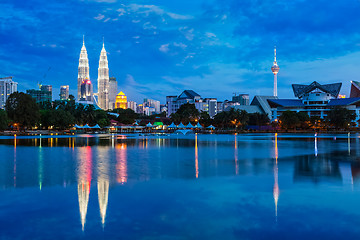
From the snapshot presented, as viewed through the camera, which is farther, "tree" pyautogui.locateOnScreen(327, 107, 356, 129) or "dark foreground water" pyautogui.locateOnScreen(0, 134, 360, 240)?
"tree" pyautogui.locateOnScreen(327, 107, 356, 129)

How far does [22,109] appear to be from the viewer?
83188 millimetres

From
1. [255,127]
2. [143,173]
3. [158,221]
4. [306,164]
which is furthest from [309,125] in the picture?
[158,221]

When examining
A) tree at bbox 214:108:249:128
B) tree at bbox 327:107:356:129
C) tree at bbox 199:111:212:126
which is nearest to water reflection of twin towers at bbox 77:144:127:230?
tree at bbox 214:108:249:128

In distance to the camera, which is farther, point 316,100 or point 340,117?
point 316,100

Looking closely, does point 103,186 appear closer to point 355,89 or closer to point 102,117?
point 102,117

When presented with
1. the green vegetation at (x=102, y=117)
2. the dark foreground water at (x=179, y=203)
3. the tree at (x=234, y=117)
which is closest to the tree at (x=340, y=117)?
the green vegetation at (x=102, y=117)

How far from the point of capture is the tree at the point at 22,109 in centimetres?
8344

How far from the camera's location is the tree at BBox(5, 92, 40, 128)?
3285 inches

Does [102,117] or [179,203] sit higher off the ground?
[102,117]

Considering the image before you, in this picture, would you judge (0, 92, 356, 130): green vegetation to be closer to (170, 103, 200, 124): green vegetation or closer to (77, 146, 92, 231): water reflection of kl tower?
(170, 103, 200, 124): green vegetation

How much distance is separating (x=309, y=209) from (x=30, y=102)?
8417 cm

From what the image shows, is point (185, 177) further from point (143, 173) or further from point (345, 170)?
point (345, 170)

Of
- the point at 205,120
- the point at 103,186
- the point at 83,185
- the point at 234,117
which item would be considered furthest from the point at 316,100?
the point at 83,185

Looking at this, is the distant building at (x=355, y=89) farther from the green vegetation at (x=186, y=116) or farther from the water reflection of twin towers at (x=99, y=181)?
the water reflection of twin towers at (x=99, y=181)
